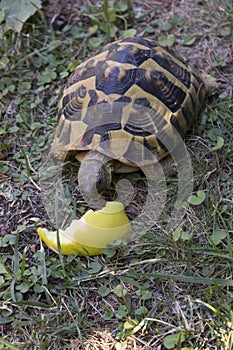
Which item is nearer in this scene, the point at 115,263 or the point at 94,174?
the point at 115,263

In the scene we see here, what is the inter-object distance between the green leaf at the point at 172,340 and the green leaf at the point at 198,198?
623 mm

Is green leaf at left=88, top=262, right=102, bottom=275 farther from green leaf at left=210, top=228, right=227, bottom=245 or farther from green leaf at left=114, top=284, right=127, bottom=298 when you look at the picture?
green leaf at left=210, top=228, right=227, bottom=245

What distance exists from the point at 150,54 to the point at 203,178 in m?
0.66

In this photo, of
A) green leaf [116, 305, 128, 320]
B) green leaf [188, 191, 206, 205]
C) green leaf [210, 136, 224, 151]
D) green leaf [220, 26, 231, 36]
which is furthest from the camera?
green leaf [220, 26, 231, 36]

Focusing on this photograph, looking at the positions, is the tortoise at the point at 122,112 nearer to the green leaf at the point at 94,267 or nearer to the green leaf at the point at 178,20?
the green leaf at the point at 94,267

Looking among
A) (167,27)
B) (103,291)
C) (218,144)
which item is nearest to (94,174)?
(103,291)

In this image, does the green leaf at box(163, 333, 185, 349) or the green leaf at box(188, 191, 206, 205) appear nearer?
the green leaf at box(163, 333, 185, 349)

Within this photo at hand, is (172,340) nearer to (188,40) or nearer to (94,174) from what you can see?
(94,174)

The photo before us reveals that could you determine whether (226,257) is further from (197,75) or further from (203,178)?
(197,75)

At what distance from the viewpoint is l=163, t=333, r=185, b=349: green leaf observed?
2.09 metres

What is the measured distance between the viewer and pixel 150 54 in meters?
2.75

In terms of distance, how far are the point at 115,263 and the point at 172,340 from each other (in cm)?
42

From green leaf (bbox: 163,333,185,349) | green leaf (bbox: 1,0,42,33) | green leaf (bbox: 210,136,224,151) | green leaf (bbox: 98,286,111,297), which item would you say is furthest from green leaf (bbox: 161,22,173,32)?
green leaf (bbox: 163,333,185,349)

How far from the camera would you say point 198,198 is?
8.24 feet
